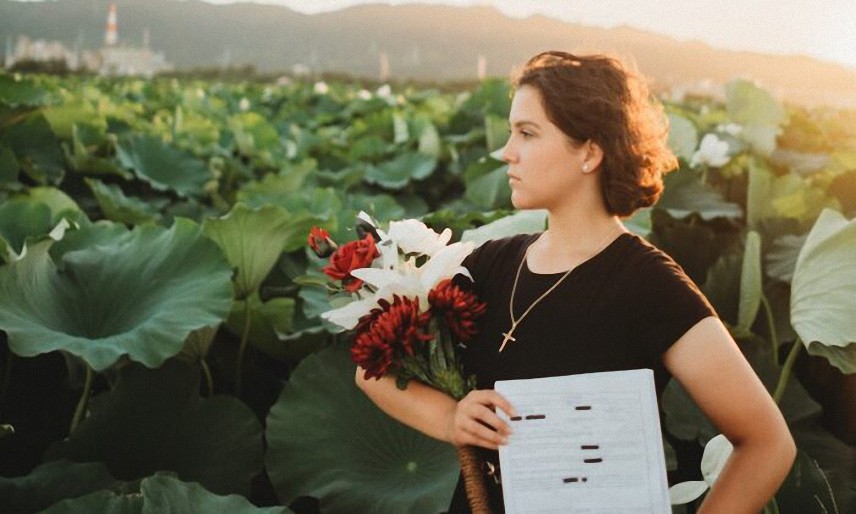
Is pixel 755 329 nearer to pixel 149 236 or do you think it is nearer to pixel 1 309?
pixel 149 236

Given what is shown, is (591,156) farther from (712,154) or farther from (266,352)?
(712,154)

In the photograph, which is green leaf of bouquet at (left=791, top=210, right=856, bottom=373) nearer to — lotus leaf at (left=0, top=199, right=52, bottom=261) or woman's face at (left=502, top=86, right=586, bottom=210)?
woman's face at (left=502, top=86, right=586, bottom=210)

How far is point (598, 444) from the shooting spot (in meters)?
1.06

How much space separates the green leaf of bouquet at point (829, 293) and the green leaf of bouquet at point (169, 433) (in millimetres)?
1066

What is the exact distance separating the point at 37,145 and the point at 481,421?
301 cm

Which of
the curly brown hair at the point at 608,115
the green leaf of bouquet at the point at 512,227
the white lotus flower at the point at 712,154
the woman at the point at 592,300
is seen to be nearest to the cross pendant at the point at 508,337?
the woman at the point at 592,300

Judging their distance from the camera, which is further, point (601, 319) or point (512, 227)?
point (512, 227)

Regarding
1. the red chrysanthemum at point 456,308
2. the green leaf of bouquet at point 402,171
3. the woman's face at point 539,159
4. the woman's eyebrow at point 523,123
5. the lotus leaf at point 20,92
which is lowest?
the green leaf of bouquet at point 402,171

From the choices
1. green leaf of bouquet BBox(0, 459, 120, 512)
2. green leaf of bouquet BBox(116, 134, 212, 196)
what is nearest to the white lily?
green leaf of bouquet BBox(0, 459, 120, 512)

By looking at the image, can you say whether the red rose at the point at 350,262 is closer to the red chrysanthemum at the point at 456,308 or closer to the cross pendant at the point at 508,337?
the red chrysanthemum at the point at 456,308

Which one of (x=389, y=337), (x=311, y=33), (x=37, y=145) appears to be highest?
(x=389, y=337)

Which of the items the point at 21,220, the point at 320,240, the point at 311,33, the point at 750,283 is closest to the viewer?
the point at 320,240

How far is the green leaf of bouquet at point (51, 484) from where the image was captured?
5.11ft

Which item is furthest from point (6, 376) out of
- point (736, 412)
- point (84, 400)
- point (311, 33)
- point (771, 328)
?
point (311, 33)
